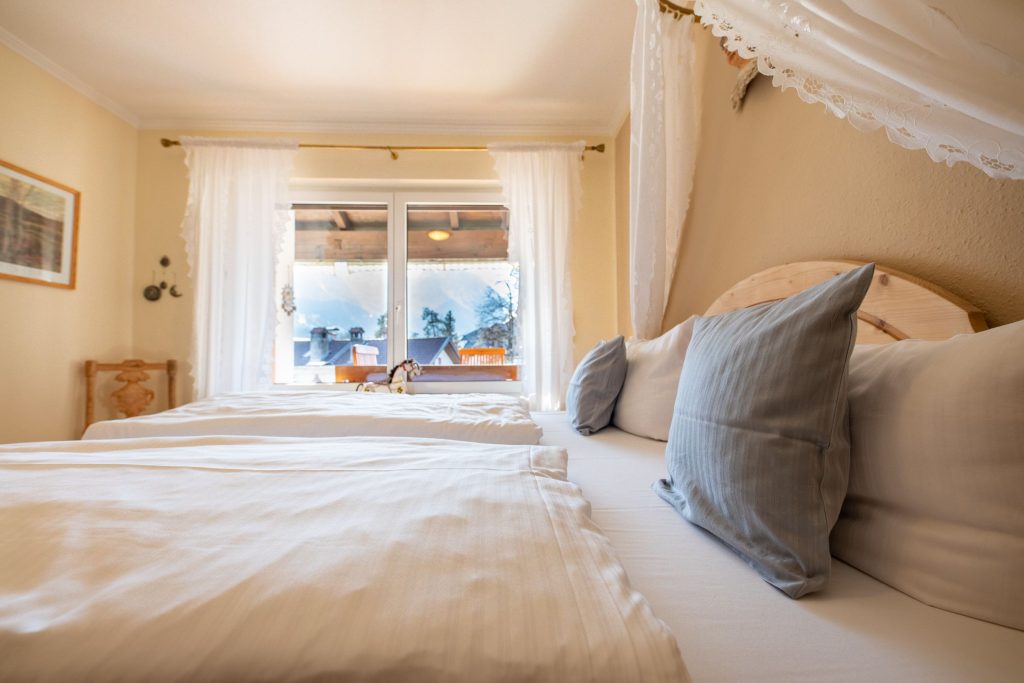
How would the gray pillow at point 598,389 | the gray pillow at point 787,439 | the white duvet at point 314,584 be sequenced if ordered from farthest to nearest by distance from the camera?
1. the gray pillow at point 598,389
2. the gray pillow at point 787,439
3. the white duvet at point 314,584

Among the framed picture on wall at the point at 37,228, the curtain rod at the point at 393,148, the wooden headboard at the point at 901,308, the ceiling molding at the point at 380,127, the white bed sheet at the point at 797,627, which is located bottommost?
the white bed sheet at the point at 797,627

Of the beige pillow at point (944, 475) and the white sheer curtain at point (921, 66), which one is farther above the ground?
the white sheer curtain at point (921, 66)

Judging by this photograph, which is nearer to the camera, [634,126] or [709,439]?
[709,439]

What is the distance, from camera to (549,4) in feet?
7.09

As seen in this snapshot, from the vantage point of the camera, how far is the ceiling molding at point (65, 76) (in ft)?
7.94

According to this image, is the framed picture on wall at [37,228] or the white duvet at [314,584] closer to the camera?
the white duvet at [314,584]

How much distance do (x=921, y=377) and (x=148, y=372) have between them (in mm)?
3991

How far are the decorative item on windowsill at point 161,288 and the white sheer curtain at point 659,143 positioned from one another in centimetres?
314

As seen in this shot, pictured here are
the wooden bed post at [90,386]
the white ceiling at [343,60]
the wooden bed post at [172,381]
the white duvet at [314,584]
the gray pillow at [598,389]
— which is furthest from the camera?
the wooden bed post at [172,381]

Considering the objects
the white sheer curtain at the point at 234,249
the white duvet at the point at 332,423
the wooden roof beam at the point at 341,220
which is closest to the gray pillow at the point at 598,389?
the white duvet at the point at 332,423

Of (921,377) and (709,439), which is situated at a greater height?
(921,377)

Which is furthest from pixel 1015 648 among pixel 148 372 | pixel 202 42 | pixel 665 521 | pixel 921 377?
A: pixel 148 372

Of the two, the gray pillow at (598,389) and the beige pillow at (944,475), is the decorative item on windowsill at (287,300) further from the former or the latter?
the beige pillow at (944,475)

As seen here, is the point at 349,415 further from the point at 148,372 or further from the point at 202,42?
the point at 148,372
